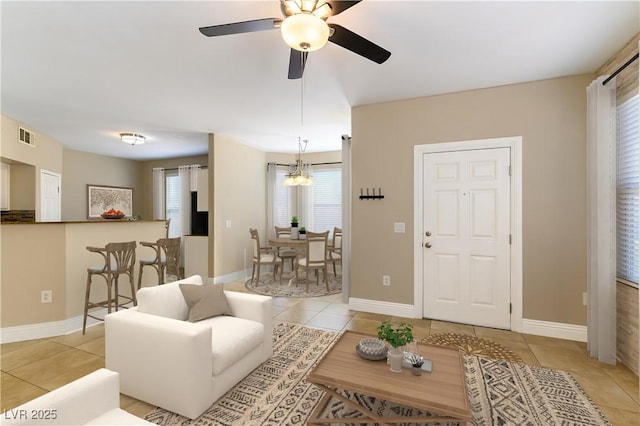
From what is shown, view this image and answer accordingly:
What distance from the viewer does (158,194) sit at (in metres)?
7.20

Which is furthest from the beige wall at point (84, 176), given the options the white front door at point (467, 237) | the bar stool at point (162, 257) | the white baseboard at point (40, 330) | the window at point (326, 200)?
the white front door at point (467, 237)

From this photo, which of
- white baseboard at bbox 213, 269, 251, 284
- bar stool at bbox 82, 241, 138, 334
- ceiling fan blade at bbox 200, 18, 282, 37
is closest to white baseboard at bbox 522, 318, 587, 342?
ceiling fan blade at bbox 200, 18, 282, 37

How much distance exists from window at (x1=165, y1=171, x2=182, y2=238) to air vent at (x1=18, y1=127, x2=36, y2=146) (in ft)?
8.42

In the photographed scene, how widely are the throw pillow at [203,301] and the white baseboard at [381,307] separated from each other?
1.99 m

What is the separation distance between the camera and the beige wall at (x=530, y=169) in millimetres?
3062

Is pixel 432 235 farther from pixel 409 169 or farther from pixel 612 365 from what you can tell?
pixel 612 365

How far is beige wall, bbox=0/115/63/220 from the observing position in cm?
430

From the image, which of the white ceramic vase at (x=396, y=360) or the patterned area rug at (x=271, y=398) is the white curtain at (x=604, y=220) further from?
the patterned area rug at (x=271, y=398)

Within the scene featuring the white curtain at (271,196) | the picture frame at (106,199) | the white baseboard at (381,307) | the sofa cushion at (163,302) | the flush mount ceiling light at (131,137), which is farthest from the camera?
the white curtain at (271,196)

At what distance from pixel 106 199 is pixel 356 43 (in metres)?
7.43

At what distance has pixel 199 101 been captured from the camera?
3.76 meters

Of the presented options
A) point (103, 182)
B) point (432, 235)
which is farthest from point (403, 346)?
point (103, 182)

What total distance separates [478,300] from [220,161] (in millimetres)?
4704

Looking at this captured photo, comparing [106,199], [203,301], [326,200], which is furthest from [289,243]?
[106,199]
